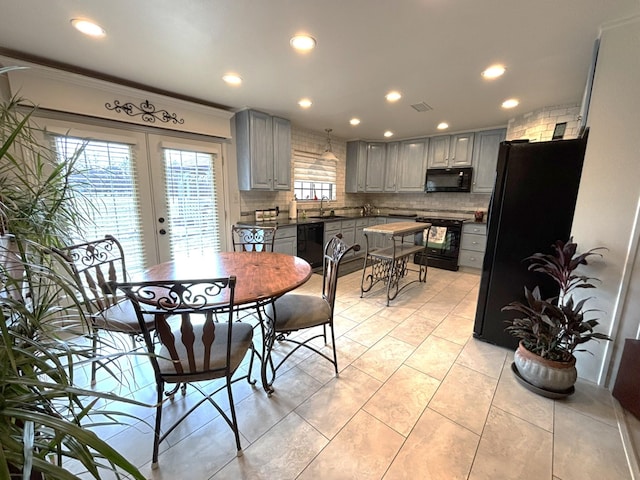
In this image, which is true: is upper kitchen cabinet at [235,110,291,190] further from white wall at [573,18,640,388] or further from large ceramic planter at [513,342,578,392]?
large ceramic planter at [513,342,578,392]

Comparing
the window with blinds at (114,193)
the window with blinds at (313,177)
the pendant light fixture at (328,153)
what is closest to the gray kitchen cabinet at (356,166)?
the window with blinds at (313,177)

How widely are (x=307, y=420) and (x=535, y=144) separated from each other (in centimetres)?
262

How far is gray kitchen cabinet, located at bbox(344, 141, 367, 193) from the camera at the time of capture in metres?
5.56

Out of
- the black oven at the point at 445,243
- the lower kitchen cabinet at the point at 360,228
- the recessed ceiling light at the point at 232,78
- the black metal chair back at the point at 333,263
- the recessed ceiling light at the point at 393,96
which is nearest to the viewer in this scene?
the black metal chair back at the point at 333,263

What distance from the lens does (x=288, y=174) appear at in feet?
13.9

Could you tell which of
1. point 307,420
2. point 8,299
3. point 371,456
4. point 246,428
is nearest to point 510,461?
point 371,456

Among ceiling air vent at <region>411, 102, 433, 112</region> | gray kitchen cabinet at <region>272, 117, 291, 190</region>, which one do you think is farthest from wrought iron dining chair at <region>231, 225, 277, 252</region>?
ceiling air vent at <region>411, 102, 433, 112</region>

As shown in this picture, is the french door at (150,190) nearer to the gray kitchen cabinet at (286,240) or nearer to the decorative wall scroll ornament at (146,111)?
the decorative wall scroll ornament at (146,111)

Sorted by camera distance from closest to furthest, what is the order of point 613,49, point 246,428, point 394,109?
point 246,428 → point 613,49 → point 394,109

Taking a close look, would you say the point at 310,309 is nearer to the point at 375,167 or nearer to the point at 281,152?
the point at 281,152

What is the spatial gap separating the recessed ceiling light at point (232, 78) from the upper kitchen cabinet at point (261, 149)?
0.88 m

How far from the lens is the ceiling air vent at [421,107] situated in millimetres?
3301

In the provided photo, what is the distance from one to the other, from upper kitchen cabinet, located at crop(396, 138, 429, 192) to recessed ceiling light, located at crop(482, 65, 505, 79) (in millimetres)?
2675

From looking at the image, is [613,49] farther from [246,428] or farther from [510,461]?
[246,428]
